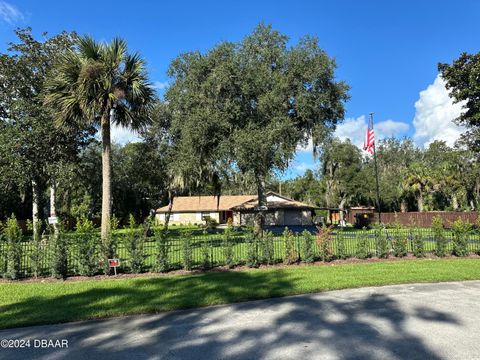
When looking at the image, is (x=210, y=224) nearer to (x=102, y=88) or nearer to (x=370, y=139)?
(x=370, y=139)

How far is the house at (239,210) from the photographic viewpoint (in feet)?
155

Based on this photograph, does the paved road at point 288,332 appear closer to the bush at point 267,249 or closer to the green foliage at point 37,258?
the bush at point 267,249

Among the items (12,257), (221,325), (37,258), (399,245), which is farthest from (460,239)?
(12,257)

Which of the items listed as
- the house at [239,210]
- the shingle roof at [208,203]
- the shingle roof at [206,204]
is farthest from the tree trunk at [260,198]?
the shingle roof at [206,204]

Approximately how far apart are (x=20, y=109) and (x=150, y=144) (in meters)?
11.9

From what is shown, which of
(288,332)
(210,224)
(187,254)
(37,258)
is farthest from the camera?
(210,224)

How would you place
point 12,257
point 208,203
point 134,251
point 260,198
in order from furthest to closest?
point 208,203
point 260,198
point 134,251
point 12,257

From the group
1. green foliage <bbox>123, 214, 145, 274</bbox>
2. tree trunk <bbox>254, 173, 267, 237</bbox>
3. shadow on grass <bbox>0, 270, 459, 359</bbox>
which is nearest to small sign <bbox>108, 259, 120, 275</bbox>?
green foliage <bbox>123, 214, 145, 274</bbox>

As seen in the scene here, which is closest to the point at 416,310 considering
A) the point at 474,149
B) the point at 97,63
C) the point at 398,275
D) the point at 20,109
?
the point at 398,275

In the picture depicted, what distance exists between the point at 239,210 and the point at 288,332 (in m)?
43.2

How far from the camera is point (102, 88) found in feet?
38.9

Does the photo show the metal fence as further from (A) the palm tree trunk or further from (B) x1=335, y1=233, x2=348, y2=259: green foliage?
(A) the palm tree trunk

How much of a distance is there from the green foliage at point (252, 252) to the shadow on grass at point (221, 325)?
3007mm

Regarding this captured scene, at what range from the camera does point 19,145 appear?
17.8m
